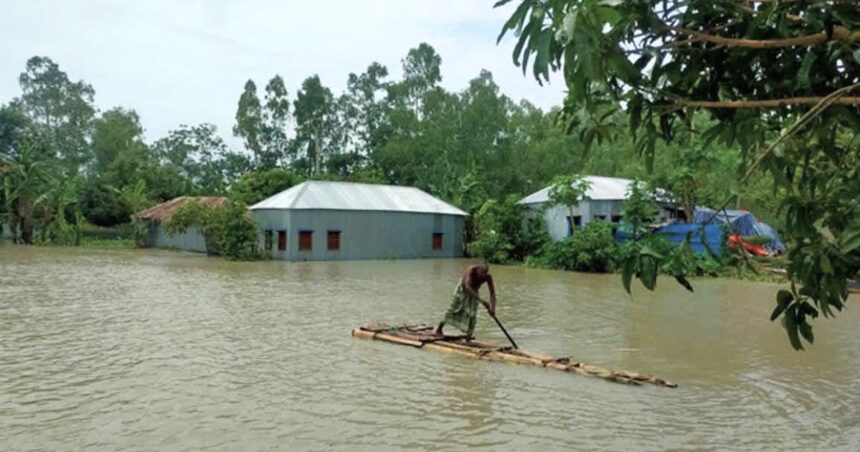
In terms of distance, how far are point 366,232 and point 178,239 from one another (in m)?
12.1

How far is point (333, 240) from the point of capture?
30.0 meters

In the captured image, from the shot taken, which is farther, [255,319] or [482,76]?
[482,76]

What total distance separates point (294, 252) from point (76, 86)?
46069mm

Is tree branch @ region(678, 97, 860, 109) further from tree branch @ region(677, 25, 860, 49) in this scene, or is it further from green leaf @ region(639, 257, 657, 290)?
green leaf @ region(639, 257, 657, 290)

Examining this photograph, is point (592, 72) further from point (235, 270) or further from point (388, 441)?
point (235, 270)

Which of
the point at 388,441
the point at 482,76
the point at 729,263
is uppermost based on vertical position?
the point at 482,76

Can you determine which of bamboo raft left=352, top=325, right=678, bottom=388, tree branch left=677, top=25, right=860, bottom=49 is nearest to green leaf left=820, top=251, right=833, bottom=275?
tree branch left=677, top=25, right=860, bottom=49

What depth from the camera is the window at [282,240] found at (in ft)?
94.7

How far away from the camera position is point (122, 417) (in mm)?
6465

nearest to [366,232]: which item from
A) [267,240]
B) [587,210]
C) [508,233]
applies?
[267,240]

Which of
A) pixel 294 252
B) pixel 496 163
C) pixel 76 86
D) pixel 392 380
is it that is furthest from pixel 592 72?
pixel 76 86

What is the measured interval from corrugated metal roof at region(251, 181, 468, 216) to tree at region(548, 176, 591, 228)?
5897mm

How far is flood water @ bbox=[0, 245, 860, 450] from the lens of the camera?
612cm

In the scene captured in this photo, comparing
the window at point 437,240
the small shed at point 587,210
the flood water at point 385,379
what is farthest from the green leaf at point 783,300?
the window at point 437,240
